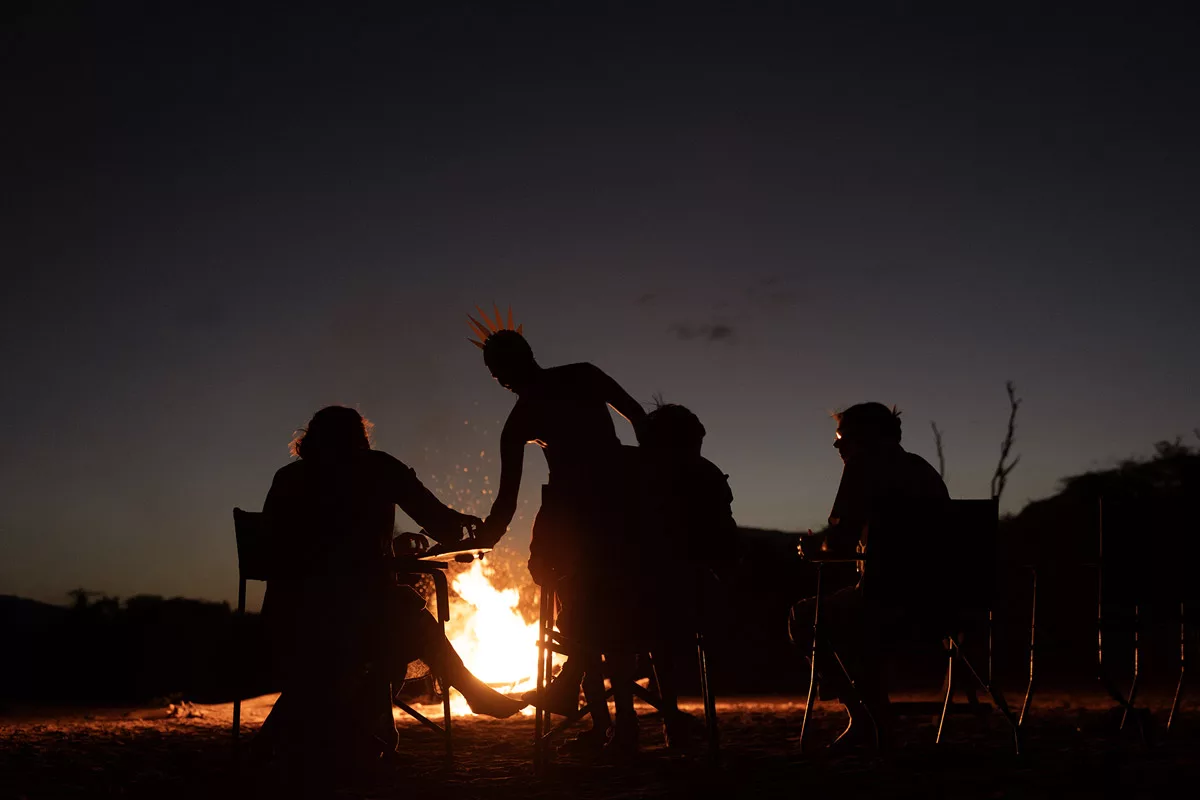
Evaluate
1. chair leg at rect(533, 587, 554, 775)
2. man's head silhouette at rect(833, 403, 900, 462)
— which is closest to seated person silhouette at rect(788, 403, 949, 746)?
man's head silhouette at rect(833, 403, 900, 462)

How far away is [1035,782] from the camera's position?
4.10 meters

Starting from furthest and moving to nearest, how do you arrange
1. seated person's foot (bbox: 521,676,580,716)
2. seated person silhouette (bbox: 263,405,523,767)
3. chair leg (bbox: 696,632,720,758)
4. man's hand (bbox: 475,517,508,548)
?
1. man's hand (bbox: 475,517,508,548)
2. seated person's foot (bbox: 521,676,580,716)
3. seated person silhouette (bbox: 263,405,523,767)
4. chair leg (bbox: 696,632,720,758)

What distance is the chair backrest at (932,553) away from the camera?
16.5ft

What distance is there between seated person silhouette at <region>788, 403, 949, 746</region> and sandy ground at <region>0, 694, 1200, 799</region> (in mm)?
343

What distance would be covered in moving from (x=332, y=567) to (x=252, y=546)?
43cm

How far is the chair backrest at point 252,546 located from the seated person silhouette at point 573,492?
1.07 m

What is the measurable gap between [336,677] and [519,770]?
1.14 meters

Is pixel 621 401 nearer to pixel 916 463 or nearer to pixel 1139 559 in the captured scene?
pixel 916 463

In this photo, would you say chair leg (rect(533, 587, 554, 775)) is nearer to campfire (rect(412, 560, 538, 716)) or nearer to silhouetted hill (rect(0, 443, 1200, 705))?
silhouetted hill (rect(0, 443, 1200, 705))

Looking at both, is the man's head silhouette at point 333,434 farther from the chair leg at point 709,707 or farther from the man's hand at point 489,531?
the chair leg at point 709,707

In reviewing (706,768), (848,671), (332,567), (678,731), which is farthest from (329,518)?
(848,671)

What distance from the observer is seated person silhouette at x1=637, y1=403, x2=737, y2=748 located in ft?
15.8

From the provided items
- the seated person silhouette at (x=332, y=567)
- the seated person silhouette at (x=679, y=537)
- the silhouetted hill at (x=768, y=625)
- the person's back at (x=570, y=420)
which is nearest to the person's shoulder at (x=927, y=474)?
the silhouetted hill at (x=768, y=625)

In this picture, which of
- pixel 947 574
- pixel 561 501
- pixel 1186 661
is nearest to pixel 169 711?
pixel 561 501
